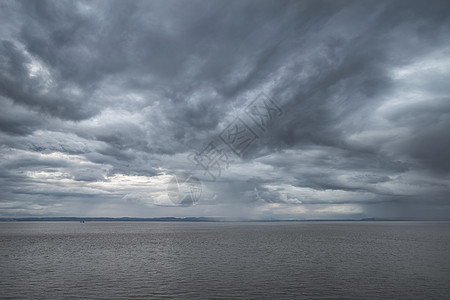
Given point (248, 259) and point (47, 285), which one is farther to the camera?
point (248, 259)

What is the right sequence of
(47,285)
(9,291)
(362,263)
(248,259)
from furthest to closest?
(248,259) < (362,263) < (47,285) < (9,291)

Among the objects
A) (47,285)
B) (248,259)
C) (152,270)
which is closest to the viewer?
(47,285)

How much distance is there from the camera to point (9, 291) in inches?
1690

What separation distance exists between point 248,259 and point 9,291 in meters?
46.9

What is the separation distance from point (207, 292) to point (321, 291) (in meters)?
15.8

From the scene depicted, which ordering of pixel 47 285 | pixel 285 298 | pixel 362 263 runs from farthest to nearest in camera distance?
pixel 362 263 < pixel 47 285 < pixel 285 298

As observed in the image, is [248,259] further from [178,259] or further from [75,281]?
[75,281]

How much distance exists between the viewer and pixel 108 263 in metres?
68.4

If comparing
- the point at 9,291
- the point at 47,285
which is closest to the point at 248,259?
the point at 47,285

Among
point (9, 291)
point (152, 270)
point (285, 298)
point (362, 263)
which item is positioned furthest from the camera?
point (362, 263)

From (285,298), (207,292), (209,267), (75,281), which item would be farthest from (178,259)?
(285,298)

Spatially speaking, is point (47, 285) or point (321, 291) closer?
point (321, 291)

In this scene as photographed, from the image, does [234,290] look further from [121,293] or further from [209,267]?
[209,267]

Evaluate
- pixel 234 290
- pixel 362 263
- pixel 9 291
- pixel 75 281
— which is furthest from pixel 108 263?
pixel 362 263
